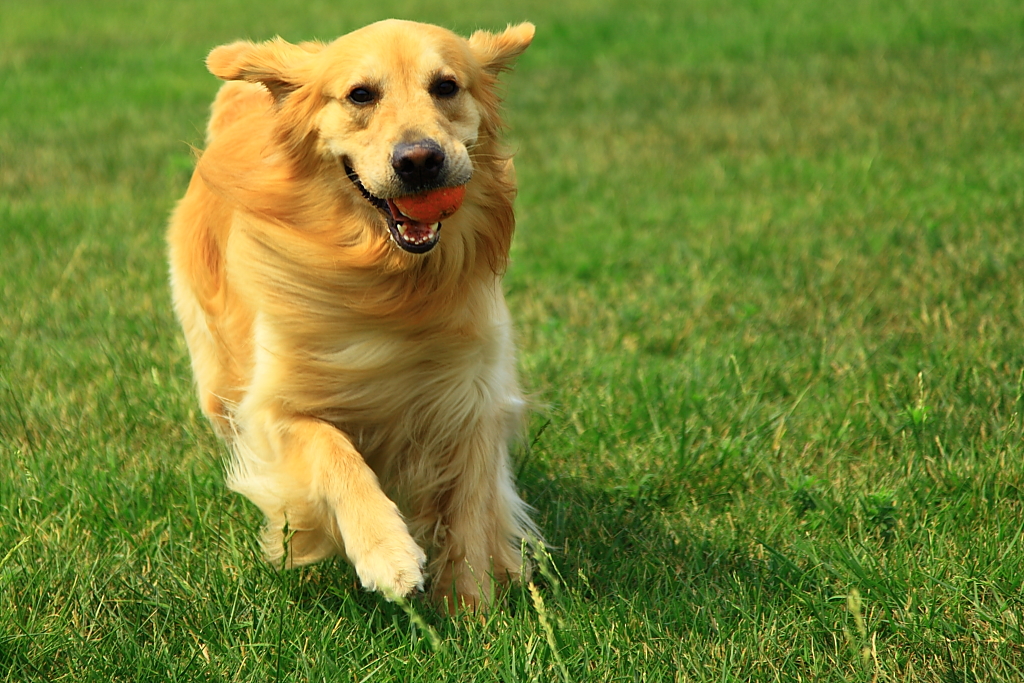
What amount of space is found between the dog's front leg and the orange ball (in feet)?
2.28

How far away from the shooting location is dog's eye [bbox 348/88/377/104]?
10.5ft

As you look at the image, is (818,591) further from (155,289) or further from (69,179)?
(69,179)

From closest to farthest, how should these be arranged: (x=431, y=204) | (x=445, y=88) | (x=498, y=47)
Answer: (x=431, y=204)
(x=445, y=88)
(x=498, y=47)

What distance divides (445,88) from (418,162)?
0.37 metres

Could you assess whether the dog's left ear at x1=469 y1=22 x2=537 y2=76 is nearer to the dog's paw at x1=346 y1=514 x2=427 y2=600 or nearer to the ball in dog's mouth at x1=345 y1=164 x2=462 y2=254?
the ball in dog's mouth at x1=345 y1=164 x2=462 y2=254

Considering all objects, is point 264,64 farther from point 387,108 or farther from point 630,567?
point 630,567

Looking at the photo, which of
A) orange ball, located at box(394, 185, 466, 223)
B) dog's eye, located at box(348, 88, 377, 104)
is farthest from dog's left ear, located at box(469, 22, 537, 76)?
orange ball, located at box(394, 185, 466, 223)

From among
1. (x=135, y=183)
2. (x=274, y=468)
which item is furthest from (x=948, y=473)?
(x=135, y=183)

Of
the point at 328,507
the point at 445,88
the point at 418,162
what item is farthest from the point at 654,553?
the point at 445,88

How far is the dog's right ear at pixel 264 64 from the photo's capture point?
136 inches

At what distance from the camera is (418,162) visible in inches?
118

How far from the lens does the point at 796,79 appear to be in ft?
31.4

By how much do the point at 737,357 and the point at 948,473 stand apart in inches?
49.1

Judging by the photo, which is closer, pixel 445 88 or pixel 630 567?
pixel 445 88
